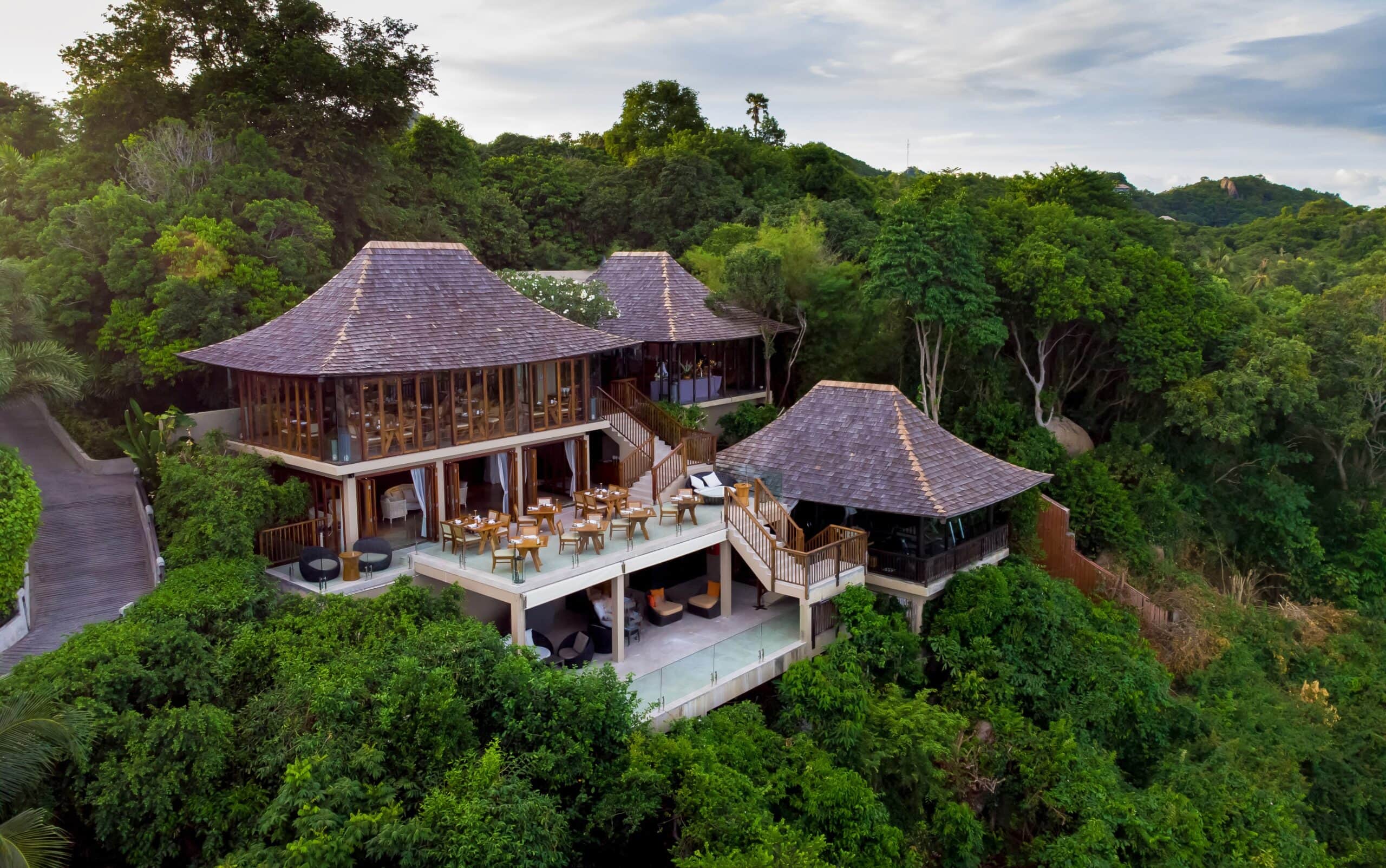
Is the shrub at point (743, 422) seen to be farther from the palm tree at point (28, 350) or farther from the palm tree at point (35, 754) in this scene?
the palm tree at point (35, 754)

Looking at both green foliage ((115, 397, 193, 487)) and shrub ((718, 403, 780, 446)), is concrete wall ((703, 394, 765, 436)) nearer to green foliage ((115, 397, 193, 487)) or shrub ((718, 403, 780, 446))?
shrub ((718, 403, 780, 446))

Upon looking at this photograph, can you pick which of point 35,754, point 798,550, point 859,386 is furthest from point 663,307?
point 35,754

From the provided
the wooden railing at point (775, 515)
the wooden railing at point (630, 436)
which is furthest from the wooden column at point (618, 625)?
the wooden railing at point (630, 436)

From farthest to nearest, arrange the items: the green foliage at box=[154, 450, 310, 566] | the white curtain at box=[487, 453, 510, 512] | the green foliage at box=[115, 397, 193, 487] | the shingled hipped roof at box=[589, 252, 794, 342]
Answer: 1. the shingled hipped roof at box=[589, 252, 794, 342]
2. the white curtain at box=[487, 453, 510, 512]
3. the green foliage at box=[115, 397, 193, 487]
4. the green foliage at box=[154, 450, 310, 566]

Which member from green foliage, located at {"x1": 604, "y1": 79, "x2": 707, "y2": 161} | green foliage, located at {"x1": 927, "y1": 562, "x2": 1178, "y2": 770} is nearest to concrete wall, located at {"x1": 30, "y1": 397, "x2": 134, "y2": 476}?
green foliage, located at {"x1": 927, "y1": 562, "x2": 1178, "y2": 770}

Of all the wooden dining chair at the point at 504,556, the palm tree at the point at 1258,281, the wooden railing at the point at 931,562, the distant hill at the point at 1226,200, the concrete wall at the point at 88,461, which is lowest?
the wooden railing at the point at 931,562

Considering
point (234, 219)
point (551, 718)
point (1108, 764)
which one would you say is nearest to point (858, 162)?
point (234, 219)

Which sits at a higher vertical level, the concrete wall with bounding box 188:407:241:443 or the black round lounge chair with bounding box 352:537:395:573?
the concrete wall with bounding box 188:407:241:443
